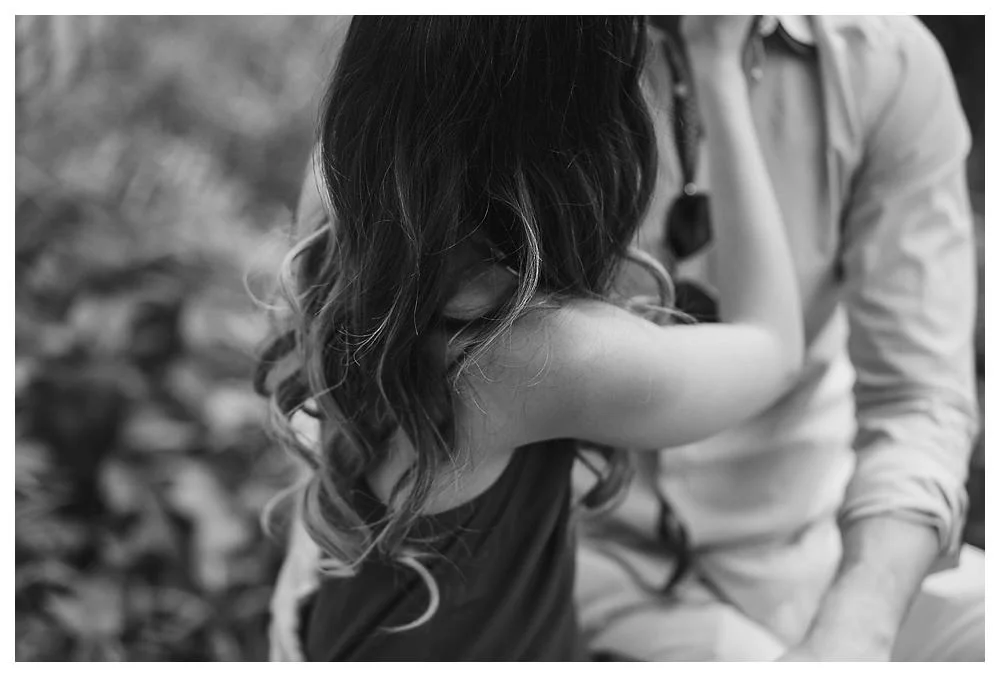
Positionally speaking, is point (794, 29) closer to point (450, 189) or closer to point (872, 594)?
point (450, 189)

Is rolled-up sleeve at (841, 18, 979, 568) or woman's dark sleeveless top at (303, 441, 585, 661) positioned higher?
rolled-up sleeve at (841, 18, 979, 568)

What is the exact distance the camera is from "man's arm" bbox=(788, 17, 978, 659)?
1073 mm

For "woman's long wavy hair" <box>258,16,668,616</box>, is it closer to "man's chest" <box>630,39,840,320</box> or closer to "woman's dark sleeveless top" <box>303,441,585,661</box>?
"woman's dark sleeveless top" <box>303,441,585,661</box>

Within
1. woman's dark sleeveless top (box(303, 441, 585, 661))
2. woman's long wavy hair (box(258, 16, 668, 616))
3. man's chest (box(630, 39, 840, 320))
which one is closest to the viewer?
woman's long wavy hair (box(258, 16, 668, 616))

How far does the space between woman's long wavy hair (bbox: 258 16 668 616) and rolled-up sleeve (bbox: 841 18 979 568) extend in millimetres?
364

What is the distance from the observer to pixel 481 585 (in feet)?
3.51

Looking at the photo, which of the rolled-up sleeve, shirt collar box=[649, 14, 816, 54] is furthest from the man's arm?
shirt collar box=[649, 14, 816, 54]

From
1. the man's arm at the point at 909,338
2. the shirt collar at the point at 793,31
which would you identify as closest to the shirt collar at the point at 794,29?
the shirt collar at the point at 793,31

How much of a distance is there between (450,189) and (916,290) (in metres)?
0.63

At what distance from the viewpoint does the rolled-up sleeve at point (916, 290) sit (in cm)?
111

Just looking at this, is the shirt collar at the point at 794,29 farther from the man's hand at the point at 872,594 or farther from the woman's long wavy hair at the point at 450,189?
the man's hand at the point at 872,594

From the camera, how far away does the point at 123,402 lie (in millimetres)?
1864
